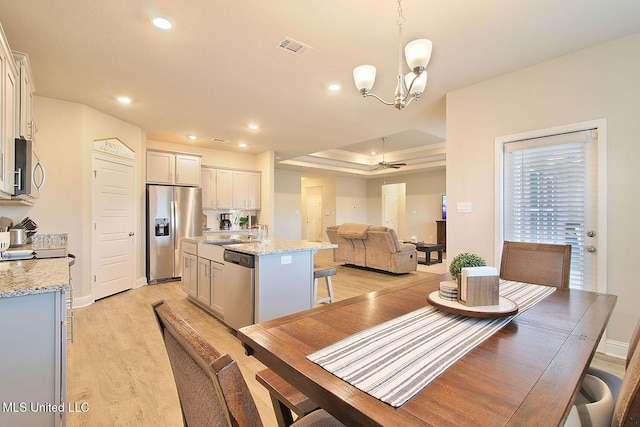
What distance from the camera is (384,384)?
0.73 m

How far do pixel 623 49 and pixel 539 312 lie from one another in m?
2.51

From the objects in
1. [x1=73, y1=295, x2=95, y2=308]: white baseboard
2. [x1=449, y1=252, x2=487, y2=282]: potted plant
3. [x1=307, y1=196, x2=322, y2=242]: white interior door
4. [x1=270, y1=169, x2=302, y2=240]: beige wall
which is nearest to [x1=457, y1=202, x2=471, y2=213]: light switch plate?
[x1=449, y1=252, x2=487, y2=282]: potted plant

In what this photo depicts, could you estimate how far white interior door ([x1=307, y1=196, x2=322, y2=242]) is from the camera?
10906 mm

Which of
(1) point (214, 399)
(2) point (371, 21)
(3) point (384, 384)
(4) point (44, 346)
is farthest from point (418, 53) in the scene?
(4) point (44, 346)

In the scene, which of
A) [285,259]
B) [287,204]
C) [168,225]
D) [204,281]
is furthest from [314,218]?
[285,259]

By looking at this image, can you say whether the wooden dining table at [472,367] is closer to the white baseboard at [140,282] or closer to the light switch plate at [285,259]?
the light switch plate at [285,259]

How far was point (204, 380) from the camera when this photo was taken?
0.53 meters

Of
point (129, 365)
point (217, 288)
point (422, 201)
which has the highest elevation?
point (422, 201)

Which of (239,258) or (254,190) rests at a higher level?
(254,190)

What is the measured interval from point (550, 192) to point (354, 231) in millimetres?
3467

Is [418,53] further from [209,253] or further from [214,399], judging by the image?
[209,253]

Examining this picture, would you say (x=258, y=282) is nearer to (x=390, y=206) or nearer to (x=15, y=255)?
(x=15, y=255)

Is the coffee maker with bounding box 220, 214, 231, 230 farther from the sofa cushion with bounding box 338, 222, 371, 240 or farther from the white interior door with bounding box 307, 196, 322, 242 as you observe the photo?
the white interior door with bounding box 307, 196, 322, 242

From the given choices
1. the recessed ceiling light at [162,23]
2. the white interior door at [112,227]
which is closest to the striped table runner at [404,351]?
the recessed ceiling light at [162,23]
